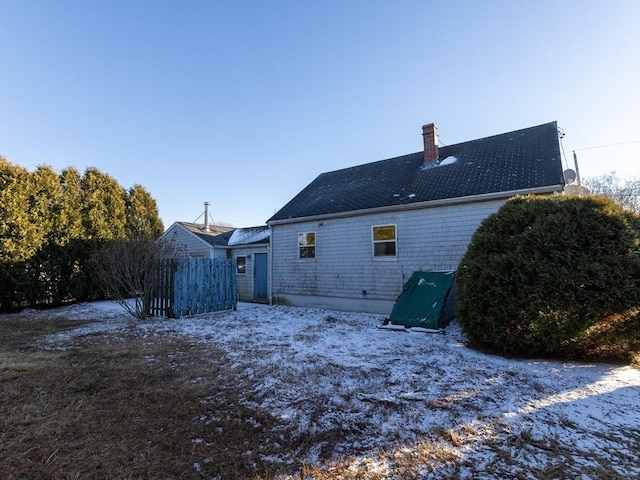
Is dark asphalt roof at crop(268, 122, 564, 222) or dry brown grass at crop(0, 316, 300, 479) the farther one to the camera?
dark asphalt roof at crop(268, 122, 564, 222)

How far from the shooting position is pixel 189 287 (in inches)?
386

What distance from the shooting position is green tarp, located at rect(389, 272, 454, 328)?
25.2 ft

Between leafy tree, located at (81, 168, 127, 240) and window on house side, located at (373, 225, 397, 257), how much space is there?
39.0 ft

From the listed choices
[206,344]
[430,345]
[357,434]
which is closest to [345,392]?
[357,434]

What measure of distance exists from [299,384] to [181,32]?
1040cm

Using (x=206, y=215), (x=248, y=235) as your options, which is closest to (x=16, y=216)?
(x=206, y=215)

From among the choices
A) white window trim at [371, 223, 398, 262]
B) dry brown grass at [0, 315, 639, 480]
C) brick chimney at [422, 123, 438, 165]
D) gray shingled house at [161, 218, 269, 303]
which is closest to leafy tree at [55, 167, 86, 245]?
gray shingled house at [161, 218, 269, 303]

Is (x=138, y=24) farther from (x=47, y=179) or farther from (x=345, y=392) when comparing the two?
(x=345, y=392)

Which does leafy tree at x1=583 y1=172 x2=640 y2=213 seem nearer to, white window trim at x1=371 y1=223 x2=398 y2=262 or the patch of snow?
the patch of snow

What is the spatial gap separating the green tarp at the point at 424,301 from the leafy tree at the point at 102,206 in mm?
13165

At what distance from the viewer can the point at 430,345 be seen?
6.09m

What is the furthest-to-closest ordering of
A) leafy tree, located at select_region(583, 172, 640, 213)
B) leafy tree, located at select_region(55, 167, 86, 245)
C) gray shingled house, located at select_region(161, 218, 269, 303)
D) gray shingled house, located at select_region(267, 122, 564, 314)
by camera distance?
leafy tree, located at select_region(583, 172, 640, 213)
gray shingled house, located at select_region(161, 218, 269, 303)
leafy tree, located at select_region(55, 167, 86, 245)
gray shingled house, located at select_region(267, 122, 564, 314)

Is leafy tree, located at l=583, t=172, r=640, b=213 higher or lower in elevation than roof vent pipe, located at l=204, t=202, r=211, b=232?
higher

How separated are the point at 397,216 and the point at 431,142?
357cm
